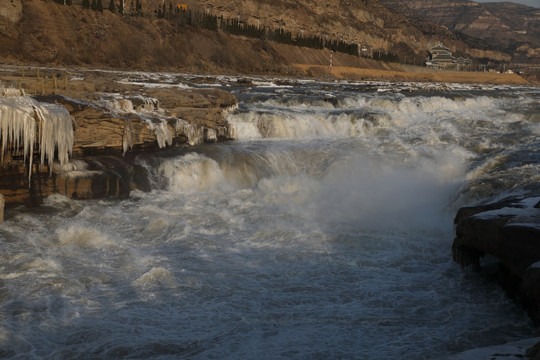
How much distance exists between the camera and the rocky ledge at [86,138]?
11906mm

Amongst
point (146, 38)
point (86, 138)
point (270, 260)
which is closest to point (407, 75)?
point (146, 38)

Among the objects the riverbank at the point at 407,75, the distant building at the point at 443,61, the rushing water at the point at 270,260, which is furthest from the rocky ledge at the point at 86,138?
the distant building at the point at 443,61

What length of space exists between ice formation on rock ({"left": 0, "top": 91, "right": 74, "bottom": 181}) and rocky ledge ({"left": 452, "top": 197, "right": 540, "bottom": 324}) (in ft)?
28.8

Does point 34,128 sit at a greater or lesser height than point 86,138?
greater

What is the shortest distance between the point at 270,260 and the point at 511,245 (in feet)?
12.8

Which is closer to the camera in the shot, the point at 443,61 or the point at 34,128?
the point at 34,128

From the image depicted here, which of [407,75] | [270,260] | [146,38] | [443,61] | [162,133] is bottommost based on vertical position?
[270,260]

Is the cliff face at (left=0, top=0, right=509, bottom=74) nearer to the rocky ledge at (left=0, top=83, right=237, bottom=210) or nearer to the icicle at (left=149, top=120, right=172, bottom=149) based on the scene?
the rocky ledge at (left=0, top=83, right=237, bottom=210)

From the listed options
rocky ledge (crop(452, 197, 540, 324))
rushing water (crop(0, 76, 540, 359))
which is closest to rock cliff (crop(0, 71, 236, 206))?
rushing water (crop(0, 76, 540, 359))

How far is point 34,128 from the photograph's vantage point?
470 inches

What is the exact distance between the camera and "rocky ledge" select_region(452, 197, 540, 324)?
6.91 meters

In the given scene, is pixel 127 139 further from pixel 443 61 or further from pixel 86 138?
pixel 443 61

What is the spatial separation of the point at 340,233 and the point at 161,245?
3612 mm

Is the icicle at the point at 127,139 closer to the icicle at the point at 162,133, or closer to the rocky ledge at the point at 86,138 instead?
the rocky ledge at the point at 86,138
